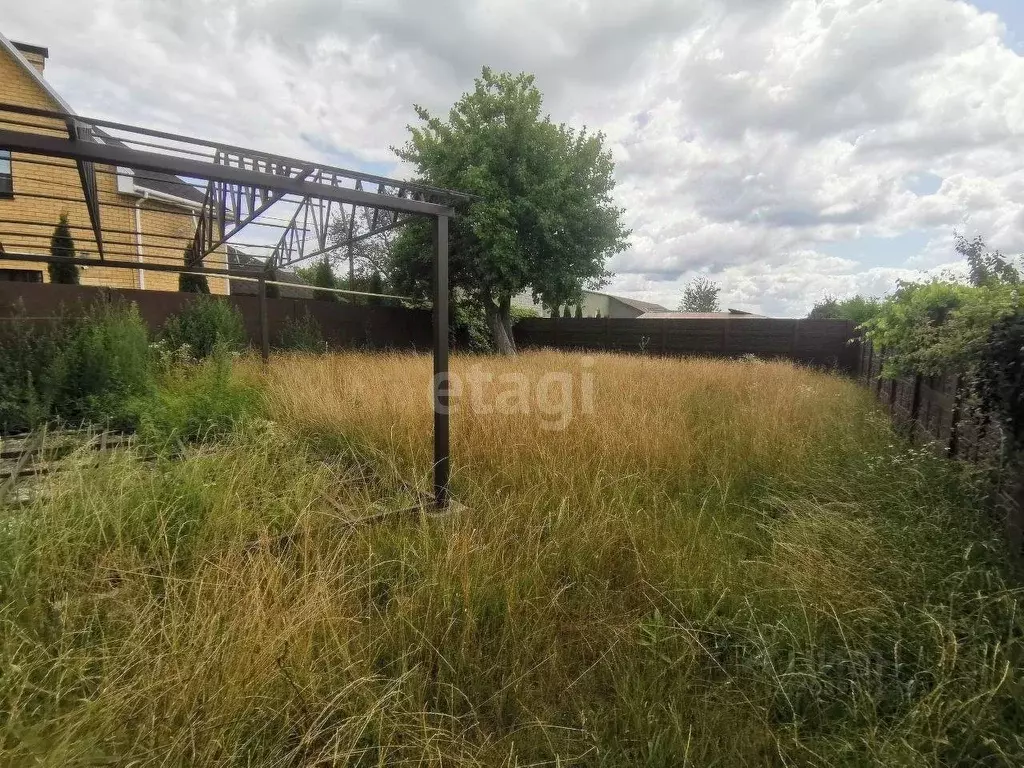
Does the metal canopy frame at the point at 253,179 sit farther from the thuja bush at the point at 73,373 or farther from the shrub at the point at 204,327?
the shrub at the point at 204,327

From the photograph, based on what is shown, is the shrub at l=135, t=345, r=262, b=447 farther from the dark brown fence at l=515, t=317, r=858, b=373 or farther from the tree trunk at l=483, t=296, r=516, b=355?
the dark brown fence at l=515, t=317, r=858, b=373

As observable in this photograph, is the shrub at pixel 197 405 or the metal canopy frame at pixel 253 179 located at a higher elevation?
the metal canopy frame at pixel 253 179

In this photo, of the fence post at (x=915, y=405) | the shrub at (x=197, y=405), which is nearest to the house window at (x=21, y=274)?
the shrub at (x=197, y=405)

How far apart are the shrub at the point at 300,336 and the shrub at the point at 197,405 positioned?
4345 mm

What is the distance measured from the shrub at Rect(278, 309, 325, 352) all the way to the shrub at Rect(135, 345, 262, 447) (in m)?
4.35

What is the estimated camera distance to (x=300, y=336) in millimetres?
10219

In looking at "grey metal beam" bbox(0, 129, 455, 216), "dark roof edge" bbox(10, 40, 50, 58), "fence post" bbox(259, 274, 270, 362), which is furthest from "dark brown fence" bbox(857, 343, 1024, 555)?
"dark roof edge" bbox(10, 40, 50, 58)

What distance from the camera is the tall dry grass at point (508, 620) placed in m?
1.32

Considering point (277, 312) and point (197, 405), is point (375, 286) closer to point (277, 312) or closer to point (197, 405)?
point (277, 312)

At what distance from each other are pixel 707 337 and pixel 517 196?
7140 mm

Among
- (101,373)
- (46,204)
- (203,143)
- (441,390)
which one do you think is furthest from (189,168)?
(46,204)

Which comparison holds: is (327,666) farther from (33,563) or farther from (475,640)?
(33,563)

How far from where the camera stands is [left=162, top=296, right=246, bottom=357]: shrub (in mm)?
7992

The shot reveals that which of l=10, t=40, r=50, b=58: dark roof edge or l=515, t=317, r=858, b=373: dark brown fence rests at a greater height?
l=10, t=40, r=50, b=58: dark roof edge
